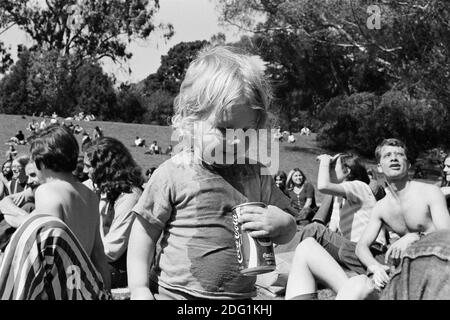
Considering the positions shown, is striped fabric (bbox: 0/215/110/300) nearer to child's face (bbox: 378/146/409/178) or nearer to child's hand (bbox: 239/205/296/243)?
child's hand (bbox: 239/205/296/243)

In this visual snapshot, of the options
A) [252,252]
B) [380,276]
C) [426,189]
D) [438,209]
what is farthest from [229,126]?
[426,189]

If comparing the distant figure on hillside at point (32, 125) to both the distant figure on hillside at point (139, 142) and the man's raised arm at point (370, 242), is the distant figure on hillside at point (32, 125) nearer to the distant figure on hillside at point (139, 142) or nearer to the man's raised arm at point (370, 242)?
the distant figure on hillside at point (139, 142)

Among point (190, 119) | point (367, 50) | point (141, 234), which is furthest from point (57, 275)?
point (367, 50)

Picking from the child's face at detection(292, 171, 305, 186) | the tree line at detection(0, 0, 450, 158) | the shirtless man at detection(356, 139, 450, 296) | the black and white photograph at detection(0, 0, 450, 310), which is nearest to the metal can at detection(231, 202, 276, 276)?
the black and white photograph at detection(0, 0, 450, 310)

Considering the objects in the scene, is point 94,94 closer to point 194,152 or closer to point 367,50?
point 367,50

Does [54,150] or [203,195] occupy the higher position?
[54,150]

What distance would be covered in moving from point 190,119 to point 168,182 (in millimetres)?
234

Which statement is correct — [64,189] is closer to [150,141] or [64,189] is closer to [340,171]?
[340,171]

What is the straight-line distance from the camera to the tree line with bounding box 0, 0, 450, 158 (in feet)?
89.0

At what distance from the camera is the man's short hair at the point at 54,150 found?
3.88m

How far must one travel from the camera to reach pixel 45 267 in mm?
2463

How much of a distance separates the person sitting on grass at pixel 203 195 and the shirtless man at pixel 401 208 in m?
2.26

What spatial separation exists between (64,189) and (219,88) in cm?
170
